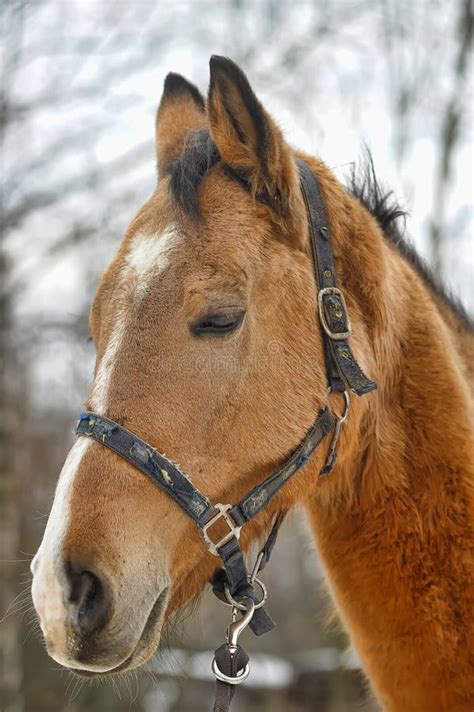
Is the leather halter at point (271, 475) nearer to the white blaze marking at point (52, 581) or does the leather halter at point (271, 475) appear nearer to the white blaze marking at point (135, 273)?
the white blaze marking at point (135, 273)

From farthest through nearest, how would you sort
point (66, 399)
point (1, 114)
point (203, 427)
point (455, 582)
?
point (66, 399) < point (1, 114) < point (455, 582) < point (203, 427)

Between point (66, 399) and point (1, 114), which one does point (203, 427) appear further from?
point (66, 399)

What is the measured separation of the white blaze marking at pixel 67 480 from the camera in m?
2.44

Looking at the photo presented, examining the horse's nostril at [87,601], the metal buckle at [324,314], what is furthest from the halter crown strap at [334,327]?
the horse's nostril at [87,601]

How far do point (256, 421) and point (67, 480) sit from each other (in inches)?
30.5

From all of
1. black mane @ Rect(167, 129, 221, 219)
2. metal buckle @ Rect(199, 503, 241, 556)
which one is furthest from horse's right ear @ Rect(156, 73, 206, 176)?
metal buckle @ Rect(199, 503, 241, 556)

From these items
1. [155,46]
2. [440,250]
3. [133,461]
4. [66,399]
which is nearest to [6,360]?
[66,399]

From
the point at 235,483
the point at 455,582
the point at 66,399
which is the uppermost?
the point at 66,399

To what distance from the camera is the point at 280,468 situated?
117 inches

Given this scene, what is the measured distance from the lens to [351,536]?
11.0ft

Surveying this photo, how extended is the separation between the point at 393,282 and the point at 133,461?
64.2 inches

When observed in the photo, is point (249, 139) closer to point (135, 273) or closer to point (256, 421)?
point (135, 273)

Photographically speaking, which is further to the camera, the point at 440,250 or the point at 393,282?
the point at 440,250

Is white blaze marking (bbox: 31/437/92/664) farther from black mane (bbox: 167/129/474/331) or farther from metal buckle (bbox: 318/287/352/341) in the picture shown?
black mane (bbox: 167/129/474/331)
